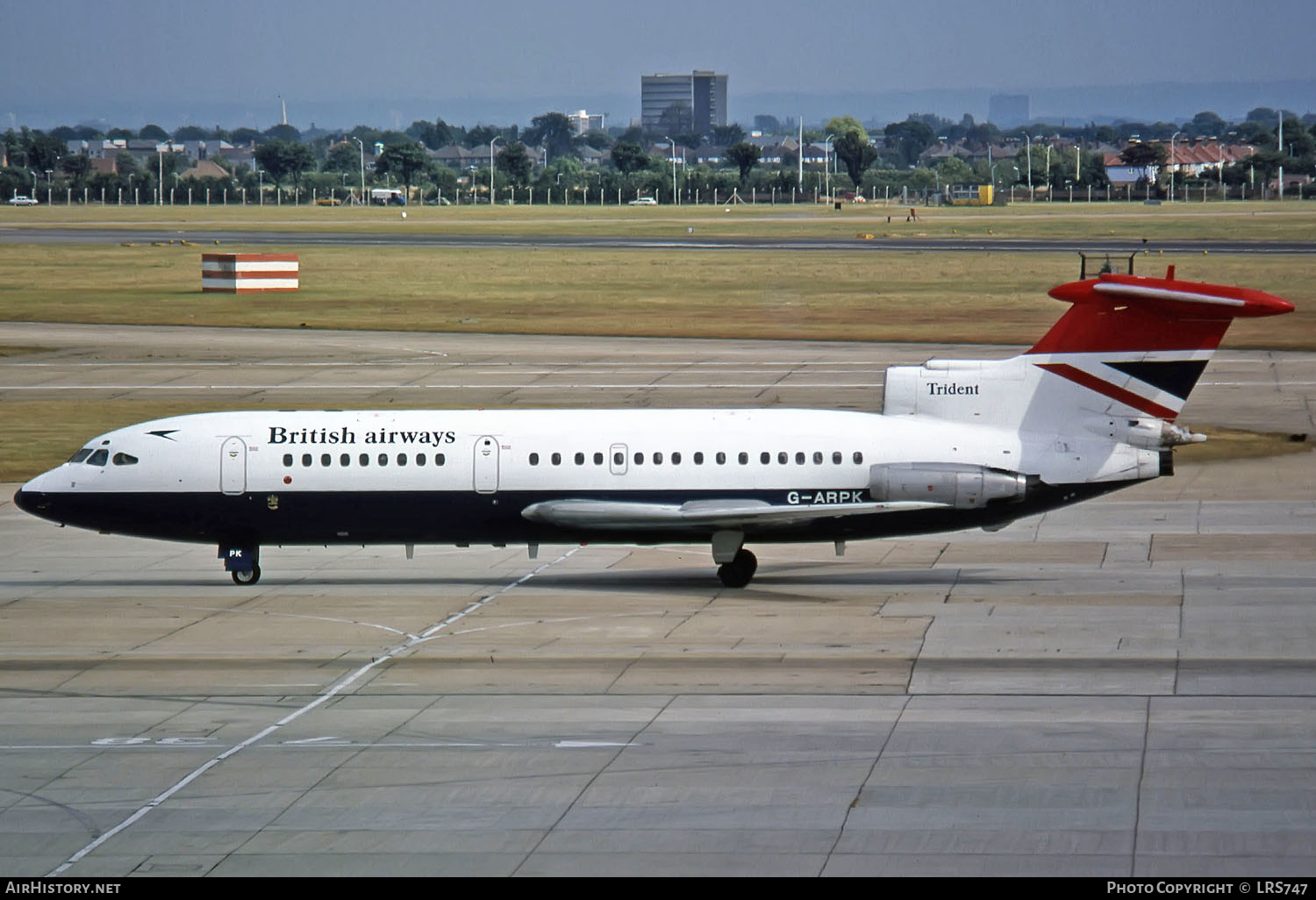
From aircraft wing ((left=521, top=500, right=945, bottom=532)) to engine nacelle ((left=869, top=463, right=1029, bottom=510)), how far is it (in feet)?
0.73

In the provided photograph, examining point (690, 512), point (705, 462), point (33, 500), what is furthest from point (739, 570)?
point (33, 500)

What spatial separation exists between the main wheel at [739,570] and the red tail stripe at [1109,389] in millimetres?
7024

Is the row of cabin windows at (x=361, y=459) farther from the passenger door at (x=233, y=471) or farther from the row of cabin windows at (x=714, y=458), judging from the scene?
the row of cabin windows at (x=714, y=458)

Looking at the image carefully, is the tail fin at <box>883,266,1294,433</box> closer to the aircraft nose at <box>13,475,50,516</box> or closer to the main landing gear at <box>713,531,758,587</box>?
the main landing gear at <box>713,531,758,587</box>

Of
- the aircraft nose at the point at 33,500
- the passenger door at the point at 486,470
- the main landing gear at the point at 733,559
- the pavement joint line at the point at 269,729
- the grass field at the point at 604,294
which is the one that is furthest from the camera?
the grass field at the point at 604,294

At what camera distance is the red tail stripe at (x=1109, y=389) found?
32.5 metres

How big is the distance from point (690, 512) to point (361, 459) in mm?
6696

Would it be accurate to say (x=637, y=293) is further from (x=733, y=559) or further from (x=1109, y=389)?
(x=1109, y=389)

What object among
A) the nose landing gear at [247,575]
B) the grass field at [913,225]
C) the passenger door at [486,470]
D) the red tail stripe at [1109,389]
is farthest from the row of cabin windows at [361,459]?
the grass field at [913,225]

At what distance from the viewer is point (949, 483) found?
32.2 m

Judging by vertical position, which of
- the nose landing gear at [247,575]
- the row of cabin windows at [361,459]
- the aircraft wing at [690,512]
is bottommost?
the nose landing gear at [247,575]

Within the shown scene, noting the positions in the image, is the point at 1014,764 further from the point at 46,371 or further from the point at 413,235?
the point at 413,235

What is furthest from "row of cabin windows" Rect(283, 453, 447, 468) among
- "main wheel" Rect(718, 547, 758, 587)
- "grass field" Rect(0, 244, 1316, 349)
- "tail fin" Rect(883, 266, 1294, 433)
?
"grass field" Rect(0, 244, 1316, 349)

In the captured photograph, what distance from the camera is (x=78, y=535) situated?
4191 centimetres
